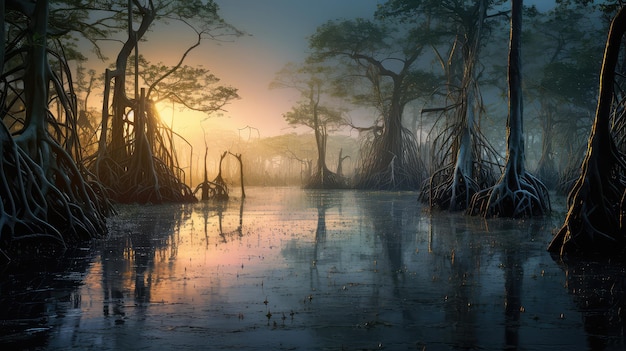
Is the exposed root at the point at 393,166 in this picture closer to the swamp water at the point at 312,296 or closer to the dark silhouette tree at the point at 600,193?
the swamp water at the point at 312,296

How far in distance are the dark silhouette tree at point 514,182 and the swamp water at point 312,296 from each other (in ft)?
11.1

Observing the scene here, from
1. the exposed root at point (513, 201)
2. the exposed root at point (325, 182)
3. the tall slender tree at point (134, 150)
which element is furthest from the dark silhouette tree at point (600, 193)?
the exposed root at point (325, 182)

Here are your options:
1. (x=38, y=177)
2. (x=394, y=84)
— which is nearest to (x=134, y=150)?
(x=38, y=177)

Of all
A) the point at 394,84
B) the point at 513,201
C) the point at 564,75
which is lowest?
the point at 513,201

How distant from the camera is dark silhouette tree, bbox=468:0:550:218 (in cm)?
1162

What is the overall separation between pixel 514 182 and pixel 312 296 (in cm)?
800

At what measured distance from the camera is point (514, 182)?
1183cm

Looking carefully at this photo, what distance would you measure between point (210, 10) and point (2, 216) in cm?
1592

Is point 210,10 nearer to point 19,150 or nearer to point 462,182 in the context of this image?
point 462,182

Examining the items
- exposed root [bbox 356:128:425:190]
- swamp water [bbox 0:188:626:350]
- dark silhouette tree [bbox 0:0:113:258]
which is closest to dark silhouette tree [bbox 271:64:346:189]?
exposed root [bbox 356:128:425:190]

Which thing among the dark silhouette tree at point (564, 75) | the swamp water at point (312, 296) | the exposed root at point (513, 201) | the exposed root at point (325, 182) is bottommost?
the swamp water at point (312, 296)

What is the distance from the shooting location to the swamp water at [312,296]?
352cm

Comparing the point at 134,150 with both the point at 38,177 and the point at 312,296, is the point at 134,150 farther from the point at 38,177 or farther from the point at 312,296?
the point at 312,296

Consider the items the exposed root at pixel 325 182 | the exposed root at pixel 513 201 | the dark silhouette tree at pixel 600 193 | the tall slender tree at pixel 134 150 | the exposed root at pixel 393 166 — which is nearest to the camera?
the dark silhouette tree at pixel 600 193
